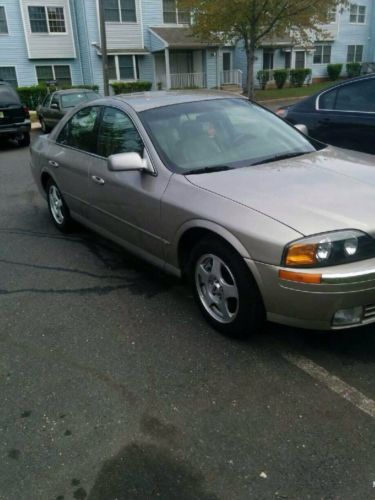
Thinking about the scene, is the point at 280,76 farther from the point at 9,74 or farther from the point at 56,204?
the point at 56,204

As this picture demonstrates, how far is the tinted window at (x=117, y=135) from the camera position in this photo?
389 centimetres

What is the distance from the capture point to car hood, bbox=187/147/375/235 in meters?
2.73

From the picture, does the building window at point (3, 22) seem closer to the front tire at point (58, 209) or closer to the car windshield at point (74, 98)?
the car windshield at point (74, 98)

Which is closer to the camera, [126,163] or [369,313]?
[369,313]

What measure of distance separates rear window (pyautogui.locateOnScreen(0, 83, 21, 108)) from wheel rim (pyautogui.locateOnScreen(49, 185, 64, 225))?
8.18 metres

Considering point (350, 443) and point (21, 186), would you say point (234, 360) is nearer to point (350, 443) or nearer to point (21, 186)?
point (350, 443)

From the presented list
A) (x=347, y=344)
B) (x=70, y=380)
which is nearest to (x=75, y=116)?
(x=70, y=380)

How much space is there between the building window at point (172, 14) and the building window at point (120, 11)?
6.95ft

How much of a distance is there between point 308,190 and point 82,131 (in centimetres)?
266

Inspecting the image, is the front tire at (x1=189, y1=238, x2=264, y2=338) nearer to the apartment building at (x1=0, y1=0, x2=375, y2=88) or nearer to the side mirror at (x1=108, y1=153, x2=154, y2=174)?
the side mirror at (x1=108, y1=153, x2=154, y2=174)

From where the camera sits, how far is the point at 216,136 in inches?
151

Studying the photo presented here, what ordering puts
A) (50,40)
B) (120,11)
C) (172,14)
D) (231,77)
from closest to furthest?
1. (50,40)
2. (120,11)
3. (172,14)
4. (231,77)

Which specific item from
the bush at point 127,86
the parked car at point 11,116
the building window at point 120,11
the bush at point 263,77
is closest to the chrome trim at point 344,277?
the parked car at point 11,116

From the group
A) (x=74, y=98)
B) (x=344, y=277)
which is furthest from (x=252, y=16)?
(x=344, y=277)
